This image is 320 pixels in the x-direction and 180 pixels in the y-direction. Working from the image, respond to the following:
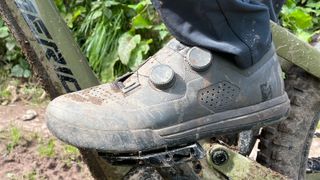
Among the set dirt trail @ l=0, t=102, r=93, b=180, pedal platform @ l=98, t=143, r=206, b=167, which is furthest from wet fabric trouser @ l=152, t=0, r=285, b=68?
dirt trail @ l=0, t=102, r=93, b=180

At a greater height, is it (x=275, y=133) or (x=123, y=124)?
(x=123, y=124)

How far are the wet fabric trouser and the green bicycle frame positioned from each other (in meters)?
0.32

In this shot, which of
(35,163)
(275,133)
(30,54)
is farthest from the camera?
(35,163)

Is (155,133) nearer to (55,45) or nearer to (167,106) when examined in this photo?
(167,106)

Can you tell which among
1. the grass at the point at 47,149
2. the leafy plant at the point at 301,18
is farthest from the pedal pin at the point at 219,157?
the leafy plant at the point at 301,18

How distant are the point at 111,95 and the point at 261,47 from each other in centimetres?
40

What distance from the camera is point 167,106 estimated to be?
151 centimetres

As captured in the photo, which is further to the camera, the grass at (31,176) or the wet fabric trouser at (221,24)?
the grass at (31,176)

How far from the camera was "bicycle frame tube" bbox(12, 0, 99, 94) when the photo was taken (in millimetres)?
1631

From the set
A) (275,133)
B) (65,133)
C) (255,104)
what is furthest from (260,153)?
(65,133)

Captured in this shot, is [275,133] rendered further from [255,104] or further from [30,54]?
[30,54]

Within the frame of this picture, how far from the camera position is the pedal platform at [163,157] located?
1.55 m

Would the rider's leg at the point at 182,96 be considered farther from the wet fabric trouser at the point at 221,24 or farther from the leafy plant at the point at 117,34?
the leafy plant at the point at 117,34

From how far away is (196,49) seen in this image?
151 centimetres
